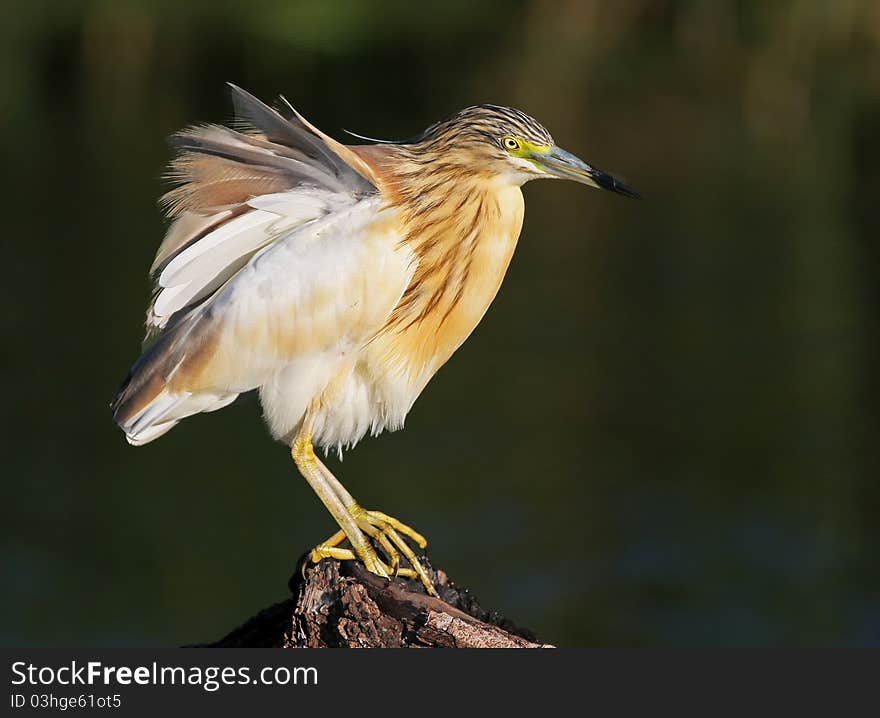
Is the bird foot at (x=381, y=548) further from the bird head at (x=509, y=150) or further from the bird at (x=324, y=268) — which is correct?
the bird head at (x=509, y=150)

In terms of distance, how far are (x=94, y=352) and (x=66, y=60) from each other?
1107 centimetres

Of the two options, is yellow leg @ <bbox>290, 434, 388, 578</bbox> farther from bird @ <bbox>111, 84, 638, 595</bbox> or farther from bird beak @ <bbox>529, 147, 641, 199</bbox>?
bird beak @ <bbox>529, 147, 641, 199</bbox>

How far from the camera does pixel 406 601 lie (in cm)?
505

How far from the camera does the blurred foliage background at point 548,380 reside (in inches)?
524

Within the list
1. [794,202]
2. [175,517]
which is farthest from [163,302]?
[794,202]

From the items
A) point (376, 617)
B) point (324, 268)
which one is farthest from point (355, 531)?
point (324, 268)

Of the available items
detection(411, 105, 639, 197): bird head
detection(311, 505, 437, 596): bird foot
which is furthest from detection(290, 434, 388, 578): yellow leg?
detection(411, 105, 639, 197): bird head

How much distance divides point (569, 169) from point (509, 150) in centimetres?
22

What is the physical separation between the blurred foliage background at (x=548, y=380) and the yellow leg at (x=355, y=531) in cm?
733

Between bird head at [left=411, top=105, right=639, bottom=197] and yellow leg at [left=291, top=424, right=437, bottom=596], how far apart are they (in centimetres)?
105

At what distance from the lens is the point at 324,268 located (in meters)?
5.14

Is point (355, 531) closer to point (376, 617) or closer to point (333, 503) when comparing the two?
point (333, 503)

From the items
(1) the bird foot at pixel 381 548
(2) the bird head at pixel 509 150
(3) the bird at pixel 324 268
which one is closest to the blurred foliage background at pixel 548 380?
(1) the bird foot at pixel 381 548

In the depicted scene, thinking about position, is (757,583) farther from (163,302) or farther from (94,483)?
(163,302)
